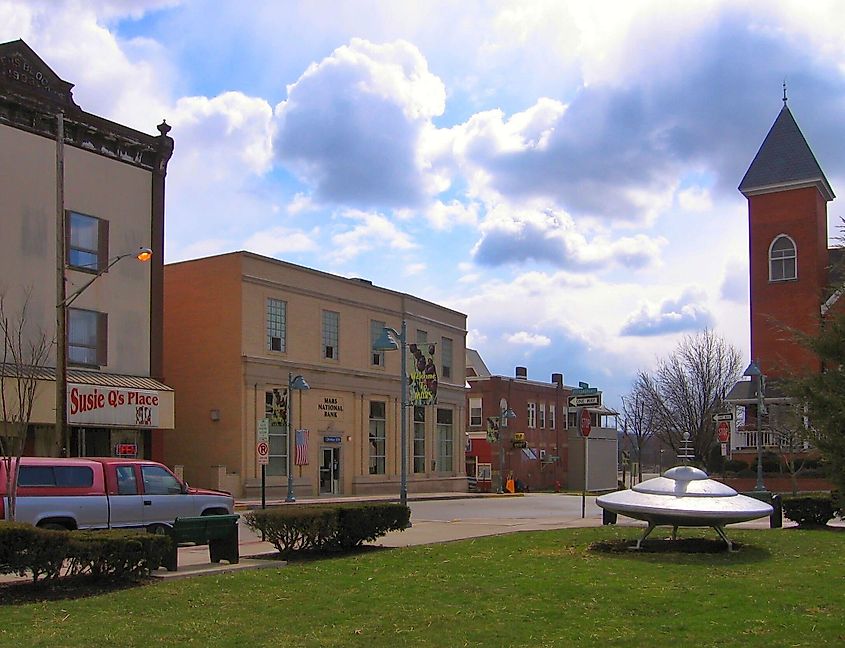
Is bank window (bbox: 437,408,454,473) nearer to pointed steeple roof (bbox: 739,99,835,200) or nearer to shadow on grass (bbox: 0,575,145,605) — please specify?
pointed steeple roof (bbox: 739,99,835,200)

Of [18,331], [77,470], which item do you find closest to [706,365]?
[18,331]

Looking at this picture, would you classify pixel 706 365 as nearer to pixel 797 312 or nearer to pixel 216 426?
pixel 797 312

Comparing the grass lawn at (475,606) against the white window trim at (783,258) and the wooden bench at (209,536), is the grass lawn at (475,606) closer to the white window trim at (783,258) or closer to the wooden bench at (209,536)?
the wooden bench at (209,536)

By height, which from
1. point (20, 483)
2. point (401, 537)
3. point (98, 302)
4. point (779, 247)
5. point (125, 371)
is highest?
point (779, 247)

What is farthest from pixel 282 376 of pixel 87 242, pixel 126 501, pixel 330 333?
pixel 126 501

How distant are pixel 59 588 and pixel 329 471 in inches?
1288

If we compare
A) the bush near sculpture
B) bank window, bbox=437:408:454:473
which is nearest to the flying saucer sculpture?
the bush near sculpture

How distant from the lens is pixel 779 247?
5519cm

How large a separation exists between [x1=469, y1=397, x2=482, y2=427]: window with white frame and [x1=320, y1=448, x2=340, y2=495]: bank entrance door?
2535 cm

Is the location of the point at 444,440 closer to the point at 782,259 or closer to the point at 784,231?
the point at 782,259

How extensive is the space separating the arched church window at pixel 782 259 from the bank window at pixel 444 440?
19.0 metres

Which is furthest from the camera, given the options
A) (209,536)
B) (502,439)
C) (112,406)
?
(502,439)

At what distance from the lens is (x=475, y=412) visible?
70000 millimetres

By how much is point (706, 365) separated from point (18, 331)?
42101mm
